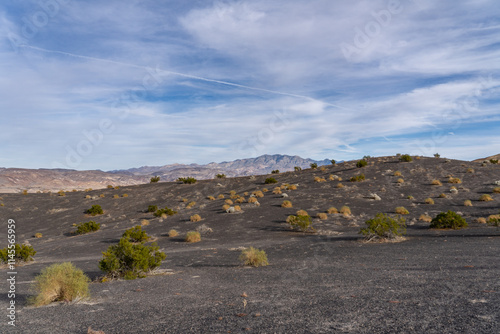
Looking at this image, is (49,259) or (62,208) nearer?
(49,259)

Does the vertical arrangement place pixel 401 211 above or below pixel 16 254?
above

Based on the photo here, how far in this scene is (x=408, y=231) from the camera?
70.1 ft

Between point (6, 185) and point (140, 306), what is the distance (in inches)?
5362

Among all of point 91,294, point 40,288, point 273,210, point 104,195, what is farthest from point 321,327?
point 104,195

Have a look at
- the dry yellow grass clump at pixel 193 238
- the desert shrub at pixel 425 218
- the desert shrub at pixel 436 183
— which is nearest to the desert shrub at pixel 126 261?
the dry yellow grass clump at pixel 193 238

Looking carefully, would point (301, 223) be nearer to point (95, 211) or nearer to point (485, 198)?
point (485, 198)

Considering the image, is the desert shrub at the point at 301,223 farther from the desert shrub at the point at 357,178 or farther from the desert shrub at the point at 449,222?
the desert shrub at the point at 357,178

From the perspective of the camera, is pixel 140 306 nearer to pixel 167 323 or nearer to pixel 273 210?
pixel 167 323

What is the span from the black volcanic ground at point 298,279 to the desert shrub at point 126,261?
65 centimetres

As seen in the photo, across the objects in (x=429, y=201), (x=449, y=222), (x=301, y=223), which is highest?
(x=429, y=201)

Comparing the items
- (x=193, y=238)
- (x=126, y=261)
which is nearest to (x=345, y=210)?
(x=193, y=238)

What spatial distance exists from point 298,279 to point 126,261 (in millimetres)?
7196

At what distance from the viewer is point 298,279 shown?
1101 centimetres

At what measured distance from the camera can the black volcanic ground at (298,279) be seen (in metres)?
6.85
